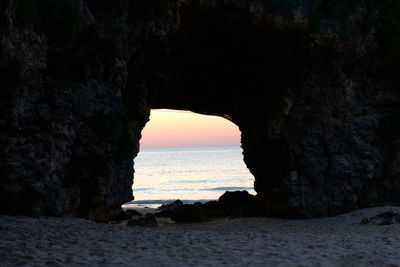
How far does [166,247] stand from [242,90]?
1160cm

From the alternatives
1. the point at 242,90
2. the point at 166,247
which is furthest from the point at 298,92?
the point at 166,247

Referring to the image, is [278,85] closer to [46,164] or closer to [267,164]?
[267,164]

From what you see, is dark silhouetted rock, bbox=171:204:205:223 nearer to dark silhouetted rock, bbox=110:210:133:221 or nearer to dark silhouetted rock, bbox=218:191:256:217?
dark silhouetted rock, bbox=110:210:133:221

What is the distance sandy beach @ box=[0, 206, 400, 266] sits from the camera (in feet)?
20.8

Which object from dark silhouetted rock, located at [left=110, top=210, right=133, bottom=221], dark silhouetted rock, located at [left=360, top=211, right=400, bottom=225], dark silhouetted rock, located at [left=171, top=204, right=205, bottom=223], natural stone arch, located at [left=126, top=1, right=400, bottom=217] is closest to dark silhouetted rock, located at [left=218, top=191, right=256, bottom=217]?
natural stone arch, located at [left=126, top=1, right=400, bottom=217]

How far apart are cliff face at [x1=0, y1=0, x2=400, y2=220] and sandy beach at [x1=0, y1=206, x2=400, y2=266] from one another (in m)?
2.13

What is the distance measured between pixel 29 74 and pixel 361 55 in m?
11.8

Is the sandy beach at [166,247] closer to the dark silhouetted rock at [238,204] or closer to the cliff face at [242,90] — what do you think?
the cliff face at [242,90]

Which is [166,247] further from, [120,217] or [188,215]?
[120,217]

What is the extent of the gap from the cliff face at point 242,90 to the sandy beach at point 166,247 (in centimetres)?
213

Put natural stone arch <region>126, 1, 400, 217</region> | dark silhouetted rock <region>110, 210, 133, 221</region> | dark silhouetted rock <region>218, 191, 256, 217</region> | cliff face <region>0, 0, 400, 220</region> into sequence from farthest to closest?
dark silhouetted rock <region>218, 191, 256, 217</region> < dark silhouetted rock <region>110, 210, 133, 221</region> < natural stone arch <region>126, 1, 400, 217</region> < cliff face <region>0, 0, 400, 220</region>

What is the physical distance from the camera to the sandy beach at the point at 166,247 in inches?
250

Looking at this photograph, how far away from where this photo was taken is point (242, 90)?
18312mm

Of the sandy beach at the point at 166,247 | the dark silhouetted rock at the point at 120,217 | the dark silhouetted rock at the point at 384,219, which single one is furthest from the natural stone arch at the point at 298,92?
the sandy beach at the point at 166,247
